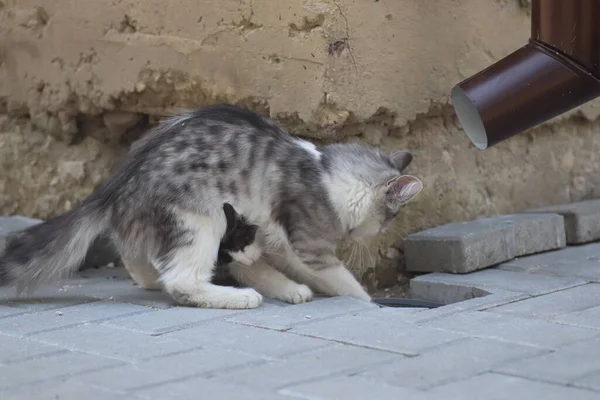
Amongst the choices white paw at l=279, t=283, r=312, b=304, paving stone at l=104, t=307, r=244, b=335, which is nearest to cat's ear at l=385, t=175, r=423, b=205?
white paw at l=279, t=283, r=312, b=304

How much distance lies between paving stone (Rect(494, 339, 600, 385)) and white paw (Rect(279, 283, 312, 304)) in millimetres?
1430

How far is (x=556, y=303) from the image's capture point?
448 centimetres

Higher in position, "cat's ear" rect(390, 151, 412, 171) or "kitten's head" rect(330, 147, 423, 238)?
"cat's ear" rect(390, 151, 412, 171)

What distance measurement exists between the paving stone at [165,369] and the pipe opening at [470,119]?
6.29 ft

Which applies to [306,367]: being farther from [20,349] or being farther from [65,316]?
[65,316]

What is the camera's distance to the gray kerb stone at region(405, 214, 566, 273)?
Answer: 17.3 feet

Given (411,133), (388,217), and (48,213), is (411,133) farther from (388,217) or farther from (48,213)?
(48,213)

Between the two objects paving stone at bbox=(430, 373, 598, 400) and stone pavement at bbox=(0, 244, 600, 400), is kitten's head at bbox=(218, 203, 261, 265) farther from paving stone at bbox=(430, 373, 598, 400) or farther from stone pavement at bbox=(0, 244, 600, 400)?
paving stone at bbox=(430, 373, 598, 400)

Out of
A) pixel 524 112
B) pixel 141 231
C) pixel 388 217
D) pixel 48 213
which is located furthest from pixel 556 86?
pixel 48 213

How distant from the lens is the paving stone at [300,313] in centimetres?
427

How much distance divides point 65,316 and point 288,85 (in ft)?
5.33

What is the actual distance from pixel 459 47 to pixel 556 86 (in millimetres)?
1037

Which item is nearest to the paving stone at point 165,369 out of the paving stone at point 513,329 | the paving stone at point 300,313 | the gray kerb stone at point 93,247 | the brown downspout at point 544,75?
the paving stone at point 300,313

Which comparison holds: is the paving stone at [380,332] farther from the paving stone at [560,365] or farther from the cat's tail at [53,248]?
the cat's tail at [53,248]
